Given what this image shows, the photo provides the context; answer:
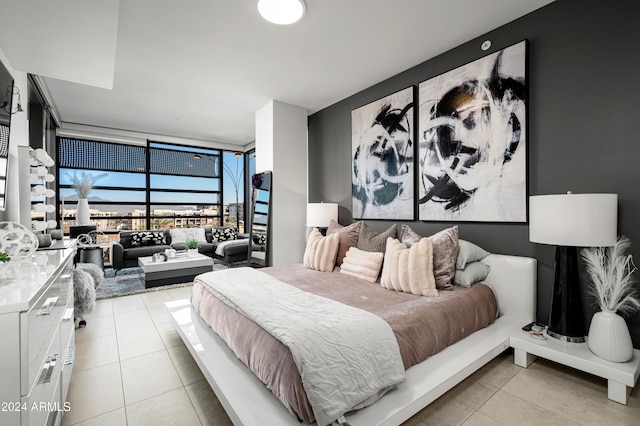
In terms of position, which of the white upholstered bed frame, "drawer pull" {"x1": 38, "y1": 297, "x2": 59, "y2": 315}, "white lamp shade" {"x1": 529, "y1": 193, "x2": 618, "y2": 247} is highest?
"white lamp shade" {"x1": 529, "y1": 193, "x2": 618, "y2": 247}

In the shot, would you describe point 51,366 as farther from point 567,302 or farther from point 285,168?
point 285,168

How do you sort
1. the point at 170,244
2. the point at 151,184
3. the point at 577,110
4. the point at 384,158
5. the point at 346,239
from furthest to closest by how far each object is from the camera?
the point at 151,184, the point at 170,244, the point at 384,158, the point at 346,239, the point at 577,110

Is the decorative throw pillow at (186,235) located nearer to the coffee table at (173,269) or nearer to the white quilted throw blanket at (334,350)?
the coffee table at (173,269)

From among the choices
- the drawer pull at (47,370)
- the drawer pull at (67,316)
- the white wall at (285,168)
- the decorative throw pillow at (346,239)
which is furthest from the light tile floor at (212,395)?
the white wall at (285,168)

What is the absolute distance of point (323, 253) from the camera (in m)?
3.19

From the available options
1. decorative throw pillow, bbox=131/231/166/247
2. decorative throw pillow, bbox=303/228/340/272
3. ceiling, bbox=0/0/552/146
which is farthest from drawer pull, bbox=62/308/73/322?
decorative throw pillow, bbox=131/231/166/247

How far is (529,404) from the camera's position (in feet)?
5.63

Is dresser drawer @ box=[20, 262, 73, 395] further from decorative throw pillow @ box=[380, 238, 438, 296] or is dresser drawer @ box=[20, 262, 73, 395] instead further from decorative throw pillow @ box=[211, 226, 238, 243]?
decorative throw pillow @ box=[211, 226, 238, 243]

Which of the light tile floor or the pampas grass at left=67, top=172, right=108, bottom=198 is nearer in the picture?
the light tile floor

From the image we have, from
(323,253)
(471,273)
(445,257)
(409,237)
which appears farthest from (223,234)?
(471,273)

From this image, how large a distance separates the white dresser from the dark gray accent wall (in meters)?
3.07

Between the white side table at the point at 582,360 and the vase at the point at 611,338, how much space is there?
0.13ft

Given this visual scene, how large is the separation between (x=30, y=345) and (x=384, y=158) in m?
3.36

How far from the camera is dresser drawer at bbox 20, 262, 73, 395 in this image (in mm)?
952
